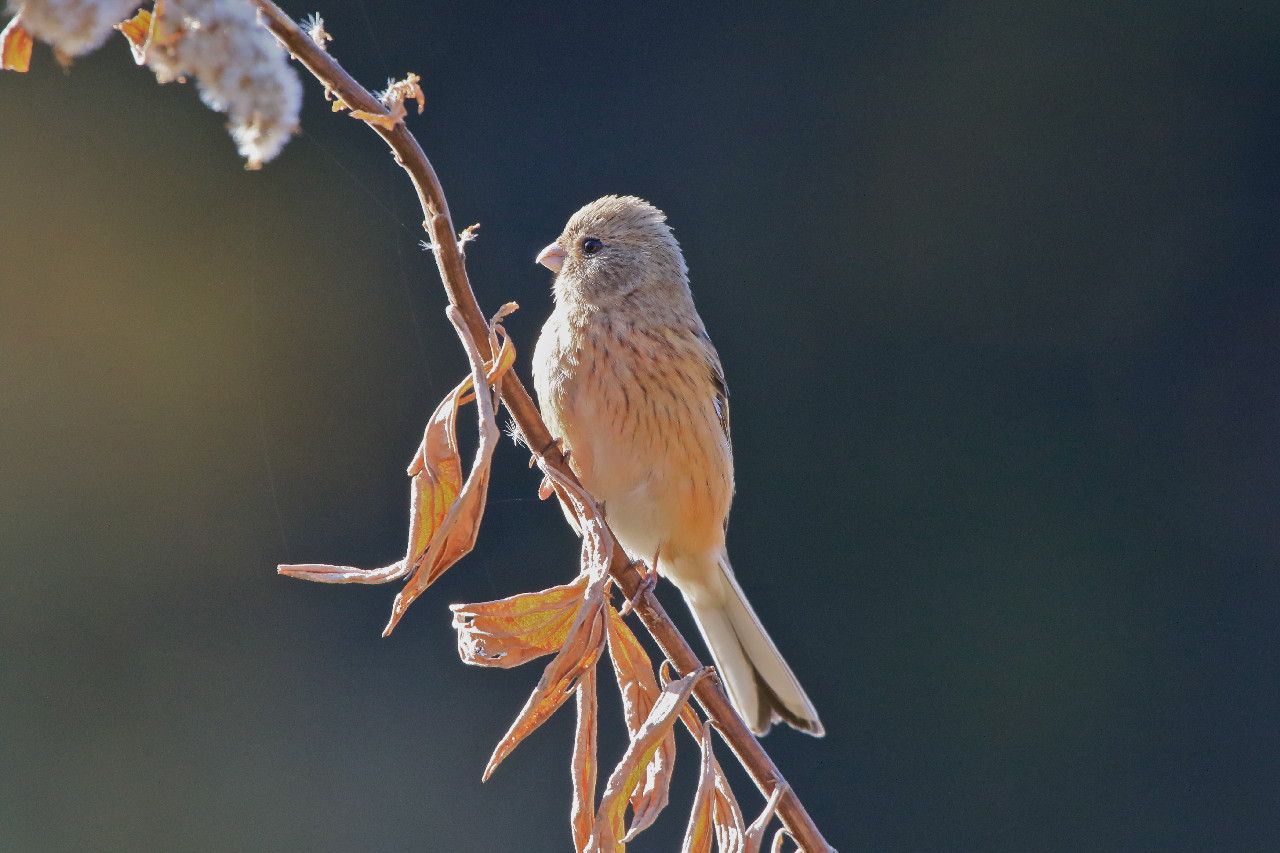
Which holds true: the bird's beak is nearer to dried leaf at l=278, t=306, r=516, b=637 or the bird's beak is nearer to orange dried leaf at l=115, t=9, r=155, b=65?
dried leaf at l=278, t=306, r=516, b=637

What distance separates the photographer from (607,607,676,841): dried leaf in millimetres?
1184

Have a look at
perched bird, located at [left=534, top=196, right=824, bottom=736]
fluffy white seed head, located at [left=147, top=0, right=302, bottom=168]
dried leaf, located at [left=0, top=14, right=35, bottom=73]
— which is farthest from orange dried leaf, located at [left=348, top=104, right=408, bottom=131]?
perched bird, located at [left=534, top=196, right=824, bottom=736]

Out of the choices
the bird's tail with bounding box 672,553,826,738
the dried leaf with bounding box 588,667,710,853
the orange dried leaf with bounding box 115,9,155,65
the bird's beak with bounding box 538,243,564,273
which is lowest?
the bird's tail with bounding box 672,553,826,738

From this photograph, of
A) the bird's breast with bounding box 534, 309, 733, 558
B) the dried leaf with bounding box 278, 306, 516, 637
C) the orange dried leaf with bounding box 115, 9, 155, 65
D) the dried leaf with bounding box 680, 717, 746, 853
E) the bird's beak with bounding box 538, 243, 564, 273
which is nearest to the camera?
→ the orange dried leaf with bounding box 115, 9, 155, 65

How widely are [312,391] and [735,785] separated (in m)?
2.80

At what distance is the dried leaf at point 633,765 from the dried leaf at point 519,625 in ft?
0.37

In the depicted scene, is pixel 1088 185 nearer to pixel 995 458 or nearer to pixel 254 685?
pixel 995 458

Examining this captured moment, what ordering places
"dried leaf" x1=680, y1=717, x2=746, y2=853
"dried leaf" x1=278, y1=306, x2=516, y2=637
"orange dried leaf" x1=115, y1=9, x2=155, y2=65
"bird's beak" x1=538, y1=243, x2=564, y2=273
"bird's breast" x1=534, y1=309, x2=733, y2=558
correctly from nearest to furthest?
"orange dried leaf" x1=115, y1=9, x2=155, y2=65 < "dried leaf" x1=278, y1=306, x2=516, y2=637 < "dried leaf" x1=680, y1=717, x2=746, y2=853 < "bird's breast" x1=534, y1=309, x2=733, y2=558 < "bird's beak" x1=538, y1=243, x2=564, y2=273

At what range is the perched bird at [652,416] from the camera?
2.57 meters

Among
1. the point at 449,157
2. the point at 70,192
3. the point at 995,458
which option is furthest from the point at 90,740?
the point at 995,458

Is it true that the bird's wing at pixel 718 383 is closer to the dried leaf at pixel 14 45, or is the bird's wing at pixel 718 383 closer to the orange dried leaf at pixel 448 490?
the orange dried leaf at pixel 448 490

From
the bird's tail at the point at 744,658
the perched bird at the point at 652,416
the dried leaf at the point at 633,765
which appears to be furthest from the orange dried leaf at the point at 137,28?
the bird's tail at the point at 744,658

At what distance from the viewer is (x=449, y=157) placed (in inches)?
253

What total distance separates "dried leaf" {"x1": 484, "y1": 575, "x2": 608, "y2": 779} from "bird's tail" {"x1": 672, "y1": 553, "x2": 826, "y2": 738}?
53.8 inches
